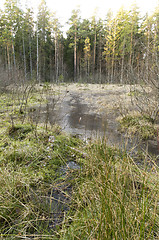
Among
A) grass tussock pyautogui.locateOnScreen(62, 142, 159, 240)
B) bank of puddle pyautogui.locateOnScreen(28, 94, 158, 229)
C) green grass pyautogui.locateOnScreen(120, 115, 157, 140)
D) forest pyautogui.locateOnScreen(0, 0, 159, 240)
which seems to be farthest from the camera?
green grass pyautogui.locateOnScreen(120, 115, 157, 140)

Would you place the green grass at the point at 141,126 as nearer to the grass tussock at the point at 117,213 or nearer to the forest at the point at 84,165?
the forest at the point at 84,165

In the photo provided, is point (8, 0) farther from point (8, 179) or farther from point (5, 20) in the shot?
point (8, 179)

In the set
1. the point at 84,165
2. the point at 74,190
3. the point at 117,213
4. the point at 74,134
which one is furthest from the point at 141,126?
the point at 117,213

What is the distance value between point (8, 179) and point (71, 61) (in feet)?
125

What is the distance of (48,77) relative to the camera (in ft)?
97.7

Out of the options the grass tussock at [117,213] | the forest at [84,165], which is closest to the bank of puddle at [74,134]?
the forest at [84,165]

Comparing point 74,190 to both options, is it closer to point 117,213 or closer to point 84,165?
→ point 84,165

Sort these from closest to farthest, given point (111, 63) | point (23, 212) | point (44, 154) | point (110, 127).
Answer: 1. point (23, 212)
2. point (44, 154)
3. point (110, 127)
4. point (111, 63)

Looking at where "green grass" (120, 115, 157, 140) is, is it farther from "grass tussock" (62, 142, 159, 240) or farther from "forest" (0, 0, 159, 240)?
"grass tussock" (62, 142, 159, 240)

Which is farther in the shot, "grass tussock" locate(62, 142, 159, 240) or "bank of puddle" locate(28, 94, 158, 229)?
"bank of puddle" locate(28, 94, 158, 229)

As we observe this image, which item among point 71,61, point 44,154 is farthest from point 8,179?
point 71,61

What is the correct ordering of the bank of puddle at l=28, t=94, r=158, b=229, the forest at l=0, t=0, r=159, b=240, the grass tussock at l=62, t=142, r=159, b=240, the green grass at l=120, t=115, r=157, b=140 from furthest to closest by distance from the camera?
the green grass at l=120, t=115, r=157, b=140, the bank of puddle at l=28, t=94, r=158, b=229, the forest at l=0, t=0, r=159, b=240, the grass tussock at l=62, t=142, r=159, b=240

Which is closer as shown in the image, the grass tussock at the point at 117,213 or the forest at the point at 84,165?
the grass tussock at the point at 117,213

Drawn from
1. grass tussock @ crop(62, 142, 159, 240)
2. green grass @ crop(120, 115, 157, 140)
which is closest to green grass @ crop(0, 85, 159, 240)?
grass tussock @ crop(62, 142, 159, 240)
